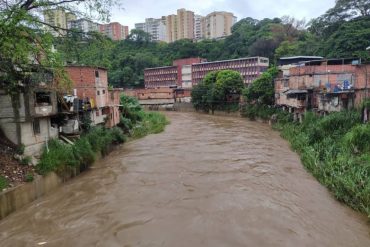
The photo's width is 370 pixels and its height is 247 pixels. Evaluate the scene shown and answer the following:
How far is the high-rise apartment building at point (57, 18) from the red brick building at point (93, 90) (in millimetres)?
6395

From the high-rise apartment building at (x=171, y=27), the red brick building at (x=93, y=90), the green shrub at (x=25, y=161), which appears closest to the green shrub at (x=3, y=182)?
the green shrub at (x=25, y=161)

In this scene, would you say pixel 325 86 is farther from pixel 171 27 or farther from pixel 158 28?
pixel 158 28

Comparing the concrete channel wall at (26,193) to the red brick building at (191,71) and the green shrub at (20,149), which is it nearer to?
the green shrub at (20,149)

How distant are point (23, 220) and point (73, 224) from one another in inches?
71.5


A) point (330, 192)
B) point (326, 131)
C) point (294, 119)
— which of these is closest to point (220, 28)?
point (294, 119)

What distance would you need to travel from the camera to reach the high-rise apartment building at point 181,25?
101 m

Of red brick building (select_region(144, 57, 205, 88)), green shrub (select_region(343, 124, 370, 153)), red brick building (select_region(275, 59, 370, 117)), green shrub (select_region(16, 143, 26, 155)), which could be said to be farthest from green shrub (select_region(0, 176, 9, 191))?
red brick building (select_region(144, 57, 205, 88))

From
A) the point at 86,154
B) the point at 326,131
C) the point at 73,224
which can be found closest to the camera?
the point at 73,224

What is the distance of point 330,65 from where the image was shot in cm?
2414

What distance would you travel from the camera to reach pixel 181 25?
101 meters

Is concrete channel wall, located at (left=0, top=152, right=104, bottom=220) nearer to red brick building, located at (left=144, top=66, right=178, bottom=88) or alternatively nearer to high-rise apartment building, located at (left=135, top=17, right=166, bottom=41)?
red brick building, located at (left=144, top=66, right=178, bottom=88)

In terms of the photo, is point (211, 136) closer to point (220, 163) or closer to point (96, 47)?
point (220, 163)

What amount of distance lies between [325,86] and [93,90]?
15.5 m

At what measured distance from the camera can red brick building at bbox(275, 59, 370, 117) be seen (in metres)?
19.4
